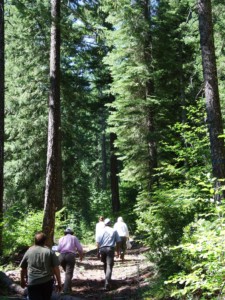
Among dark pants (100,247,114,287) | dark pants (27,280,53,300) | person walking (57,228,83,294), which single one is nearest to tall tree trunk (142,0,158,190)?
dark pants (100,247,114,287)

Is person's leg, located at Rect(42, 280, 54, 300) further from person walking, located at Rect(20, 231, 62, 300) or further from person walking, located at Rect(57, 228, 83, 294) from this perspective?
person walking, located at Rect(57, 228, 83, 294)

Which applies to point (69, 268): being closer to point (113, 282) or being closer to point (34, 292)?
point (113, 282)

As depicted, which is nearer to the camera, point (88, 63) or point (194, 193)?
point (194, 193)

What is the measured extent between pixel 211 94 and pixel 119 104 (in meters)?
8.75

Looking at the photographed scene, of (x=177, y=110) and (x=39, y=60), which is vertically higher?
(x=39, y=60)

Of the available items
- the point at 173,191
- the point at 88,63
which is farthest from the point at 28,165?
the point at 173,191

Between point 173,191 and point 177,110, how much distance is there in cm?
1093

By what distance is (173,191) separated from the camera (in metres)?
9.92

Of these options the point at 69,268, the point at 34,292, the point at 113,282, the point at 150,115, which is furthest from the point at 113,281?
the point at 150,115

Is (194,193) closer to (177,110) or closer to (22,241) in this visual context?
(22,241)

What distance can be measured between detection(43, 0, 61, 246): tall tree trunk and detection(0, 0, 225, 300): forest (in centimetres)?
3

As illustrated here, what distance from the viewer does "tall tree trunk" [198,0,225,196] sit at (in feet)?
27.5

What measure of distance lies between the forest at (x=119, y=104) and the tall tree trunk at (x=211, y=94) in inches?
1.0

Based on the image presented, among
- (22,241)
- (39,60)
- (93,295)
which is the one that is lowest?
(93,295)
